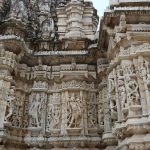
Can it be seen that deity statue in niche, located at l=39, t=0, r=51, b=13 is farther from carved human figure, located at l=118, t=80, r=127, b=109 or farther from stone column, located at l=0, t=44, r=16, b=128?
carved human figure, located at l=118, t=80, r=127, b=109

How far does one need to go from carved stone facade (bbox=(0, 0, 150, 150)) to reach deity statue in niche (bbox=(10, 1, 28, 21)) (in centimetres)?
4

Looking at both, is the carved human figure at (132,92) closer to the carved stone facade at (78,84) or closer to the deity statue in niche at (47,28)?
the carved stone facade at (78,84)

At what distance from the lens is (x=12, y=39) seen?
870 centimetres

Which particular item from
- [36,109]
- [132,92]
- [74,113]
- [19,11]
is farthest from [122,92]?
[19,11]

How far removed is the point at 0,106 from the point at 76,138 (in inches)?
93.5

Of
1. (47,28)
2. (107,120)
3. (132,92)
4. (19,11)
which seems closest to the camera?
(132,92)

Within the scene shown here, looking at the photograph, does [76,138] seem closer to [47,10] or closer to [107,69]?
[107,69]

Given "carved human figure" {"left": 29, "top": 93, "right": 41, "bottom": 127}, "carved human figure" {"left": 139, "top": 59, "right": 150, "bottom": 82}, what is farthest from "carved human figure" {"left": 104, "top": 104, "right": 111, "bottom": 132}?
"carved human figure" {"left": 29, "top": 93, "right": 41, "bottom": 127}

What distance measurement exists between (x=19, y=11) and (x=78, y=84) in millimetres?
3658

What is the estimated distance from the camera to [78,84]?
29.5ft

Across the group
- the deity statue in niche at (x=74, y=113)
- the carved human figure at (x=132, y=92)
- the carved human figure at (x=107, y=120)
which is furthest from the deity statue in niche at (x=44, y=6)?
the carved human figure at (x=132, y=92)

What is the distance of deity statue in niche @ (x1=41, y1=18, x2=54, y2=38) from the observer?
34.0 feet

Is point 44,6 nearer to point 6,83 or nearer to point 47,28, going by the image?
point 47,28

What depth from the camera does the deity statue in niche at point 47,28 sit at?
34.0 feet
